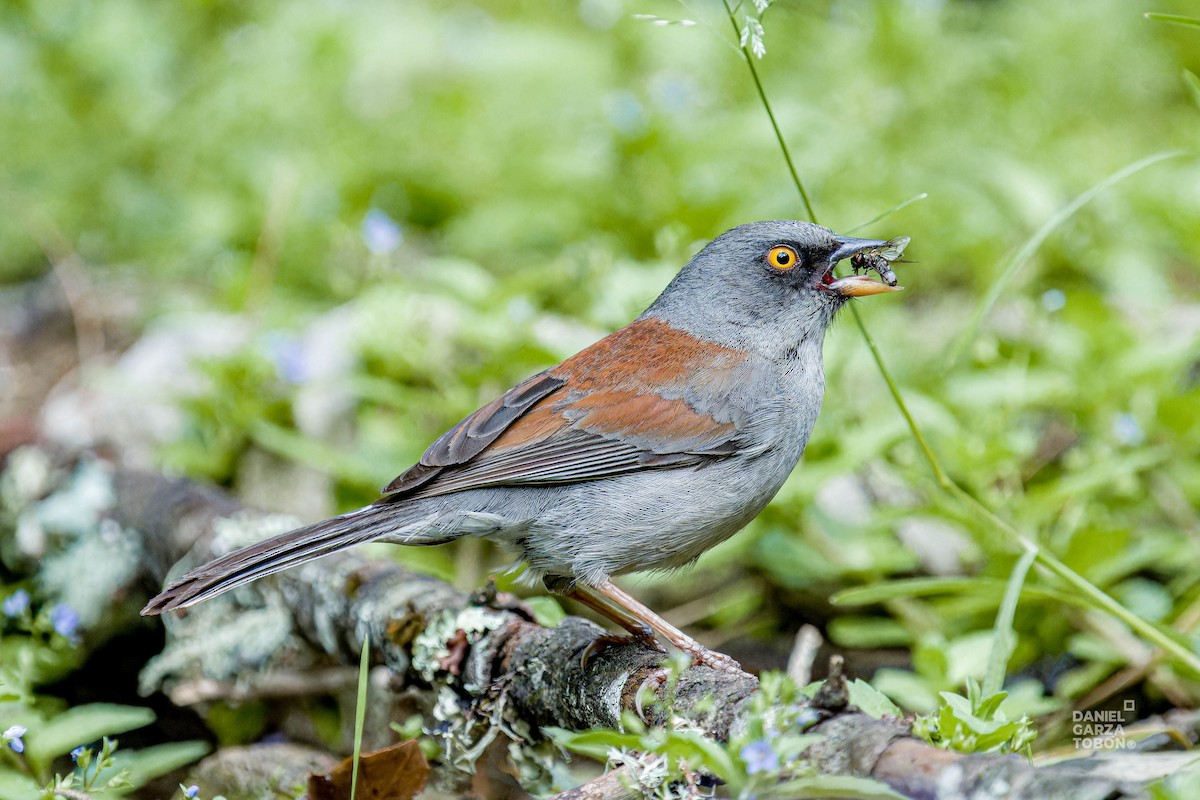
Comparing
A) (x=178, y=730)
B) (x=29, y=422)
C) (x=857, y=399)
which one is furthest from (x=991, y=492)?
(x=29, y=422)

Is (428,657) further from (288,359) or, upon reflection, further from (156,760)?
(288,359)

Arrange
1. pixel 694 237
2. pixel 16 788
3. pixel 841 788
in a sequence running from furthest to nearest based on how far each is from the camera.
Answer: pixel 694 237 → pixel 16 788 → pixel 841 788

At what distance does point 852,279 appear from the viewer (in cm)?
338

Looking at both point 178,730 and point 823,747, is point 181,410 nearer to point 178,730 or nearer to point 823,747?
point 178,730

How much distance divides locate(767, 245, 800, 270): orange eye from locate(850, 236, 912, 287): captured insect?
180 mm

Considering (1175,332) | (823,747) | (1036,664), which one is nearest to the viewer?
(823,747)

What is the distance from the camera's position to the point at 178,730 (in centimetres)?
389

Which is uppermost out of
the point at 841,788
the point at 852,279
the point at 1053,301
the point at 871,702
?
the point at 852,279

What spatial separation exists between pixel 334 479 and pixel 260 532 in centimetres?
96

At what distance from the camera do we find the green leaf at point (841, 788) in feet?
5.66

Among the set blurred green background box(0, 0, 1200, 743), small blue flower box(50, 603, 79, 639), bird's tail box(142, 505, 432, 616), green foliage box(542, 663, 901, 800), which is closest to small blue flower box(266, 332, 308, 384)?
blurred green background box(0, 0, 1200, 743)

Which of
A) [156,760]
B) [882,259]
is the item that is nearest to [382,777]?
[156,760]

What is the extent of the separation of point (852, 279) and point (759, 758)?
1944 millimetres

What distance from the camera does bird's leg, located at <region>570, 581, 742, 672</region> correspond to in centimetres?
279
